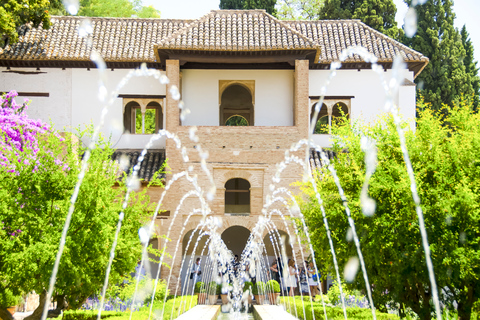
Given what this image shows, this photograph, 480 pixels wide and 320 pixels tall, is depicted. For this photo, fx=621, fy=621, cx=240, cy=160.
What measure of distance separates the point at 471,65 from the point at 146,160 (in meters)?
21.2

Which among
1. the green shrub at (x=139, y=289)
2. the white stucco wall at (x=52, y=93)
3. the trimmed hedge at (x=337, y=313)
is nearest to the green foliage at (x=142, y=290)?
the green shrub at (x=139, y=289)

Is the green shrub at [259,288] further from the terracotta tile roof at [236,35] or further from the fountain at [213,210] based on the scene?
the terracotta tile roof at [236,35]

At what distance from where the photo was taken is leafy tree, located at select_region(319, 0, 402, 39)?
34.3 metres

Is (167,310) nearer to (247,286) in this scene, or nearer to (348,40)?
(247,286)

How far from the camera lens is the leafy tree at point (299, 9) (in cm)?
4309

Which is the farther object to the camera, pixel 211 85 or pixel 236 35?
pixel 211 85

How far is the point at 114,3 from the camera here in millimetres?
38281

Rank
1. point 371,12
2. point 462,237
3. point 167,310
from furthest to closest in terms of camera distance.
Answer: point 371,12 → point 167,310 → point 462,237

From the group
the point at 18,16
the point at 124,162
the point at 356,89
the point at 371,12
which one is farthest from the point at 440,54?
the point at 18,16

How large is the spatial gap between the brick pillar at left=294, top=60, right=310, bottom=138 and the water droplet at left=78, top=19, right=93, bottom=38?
8.88 metres

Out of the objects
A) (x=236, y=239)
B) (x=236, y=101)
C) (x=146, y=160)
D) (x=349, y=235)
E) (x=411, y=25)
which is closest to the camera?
(x=349, y=235)

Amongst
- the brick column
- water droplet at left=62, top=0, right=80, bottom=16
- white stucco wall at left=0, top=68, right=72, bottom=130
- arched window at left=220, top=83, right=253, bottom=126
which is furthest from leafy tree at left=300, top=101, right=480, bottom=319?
water droplet at left=62, top=0, right=80, bottom=16

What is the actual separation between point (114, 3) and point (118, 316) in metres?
29.9

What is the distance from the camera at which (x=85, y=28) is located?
2564 centimetres
